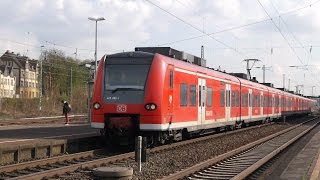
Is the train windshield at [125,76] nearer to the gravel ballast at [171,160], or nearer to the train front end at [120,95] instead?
the train front end at [120,95]

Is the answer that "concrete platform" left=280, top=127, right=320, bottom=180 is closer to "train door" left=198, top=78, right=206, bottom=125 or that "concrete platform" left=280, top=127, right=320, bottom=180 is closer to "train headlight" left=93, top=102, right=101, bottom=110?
"train door" left=198, top=78, right=206, bottom=125

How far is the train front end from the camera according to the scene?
15148 millimetres

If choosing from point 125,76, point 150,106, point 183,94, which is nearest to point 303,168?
point 150,106

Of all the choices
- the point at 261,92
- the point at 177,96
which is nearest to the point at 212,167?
the point at 177,96

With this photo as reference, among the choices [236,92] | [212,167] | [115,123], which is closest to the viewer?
[212,167]

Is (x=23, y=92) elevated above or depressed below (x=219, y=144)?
above

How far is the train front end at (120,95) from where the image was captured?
49.7 ft

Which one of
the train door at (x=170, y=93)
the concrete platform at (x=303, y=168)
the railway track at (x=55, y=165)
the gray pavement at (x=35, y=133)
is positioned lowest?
the concrete platform at (x=303, y=168)

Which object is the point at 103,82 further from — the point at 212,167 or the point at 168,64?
the point at 212,167

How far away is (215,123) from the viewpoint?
72.0ft

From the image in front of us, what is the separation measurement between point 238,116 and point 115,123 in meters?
13.7

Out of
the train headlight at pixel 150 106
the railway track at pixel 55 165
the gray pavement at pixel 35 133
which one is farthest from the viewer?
the gray pavement at pixel 35 133

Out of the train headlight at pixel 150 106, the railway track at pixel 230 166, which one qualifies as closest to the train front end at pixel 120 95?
the train headlight at pixel 150 106

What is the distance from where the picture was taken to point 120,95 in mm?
15312
